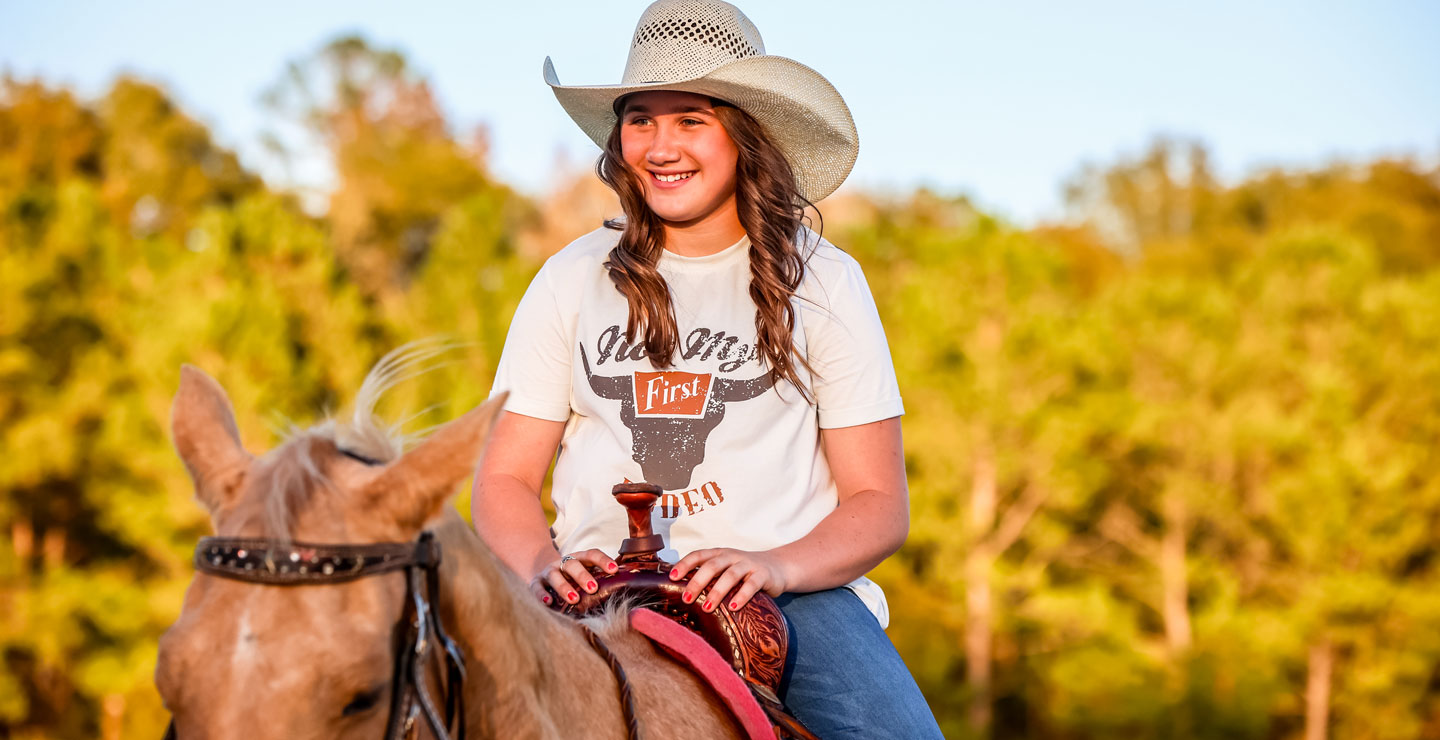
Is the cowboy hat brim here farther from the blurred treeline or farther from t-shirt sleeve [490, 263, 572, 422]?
the blurred treeline

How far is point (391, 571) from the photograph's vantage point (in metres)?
1.83

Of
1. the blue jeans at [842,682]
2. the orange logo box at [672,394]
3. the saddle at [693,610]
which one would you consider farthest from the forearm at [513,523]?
the blue jeans at [842,682]

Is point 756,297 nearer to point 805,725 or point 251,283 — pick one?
point 805,725

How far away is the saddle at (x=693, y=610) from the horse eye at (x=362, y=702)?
99 cm

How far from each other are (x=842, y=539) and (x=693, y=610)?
444 mm

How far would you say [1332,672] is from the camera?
3466 centimetres

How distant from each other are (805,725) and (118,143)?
4514cm

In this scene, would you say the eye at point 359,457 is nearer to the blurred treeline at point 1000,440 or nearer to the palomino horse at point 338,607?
the palomino horse at point 338,607

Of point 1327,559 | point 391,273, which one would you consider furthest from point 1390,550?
point 391,273

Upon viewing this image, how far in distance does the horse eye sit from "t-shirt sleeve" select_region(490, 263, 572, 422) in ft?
5.05

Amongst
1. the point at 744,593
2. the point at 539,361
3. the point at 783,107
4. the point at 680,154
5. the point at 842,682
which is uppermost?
the point at 783,107

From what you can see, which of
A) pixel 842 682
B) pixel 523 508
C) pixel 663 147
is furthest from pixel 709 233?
pixel 842 682

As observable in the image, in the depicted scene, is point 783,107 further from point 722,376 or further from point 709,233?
point 722,376

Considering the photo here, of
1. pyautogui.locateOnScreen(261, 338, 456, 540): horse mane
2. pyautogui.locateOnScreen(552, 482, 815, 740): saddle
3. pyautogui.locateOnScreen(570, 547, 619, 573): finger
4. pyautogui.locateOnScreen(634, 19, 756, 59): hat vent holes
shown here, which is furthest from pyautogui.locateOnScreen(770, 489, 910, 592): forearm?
pyautogui.locateOnScreen(634, 19, 756, 59): hat vent holes
